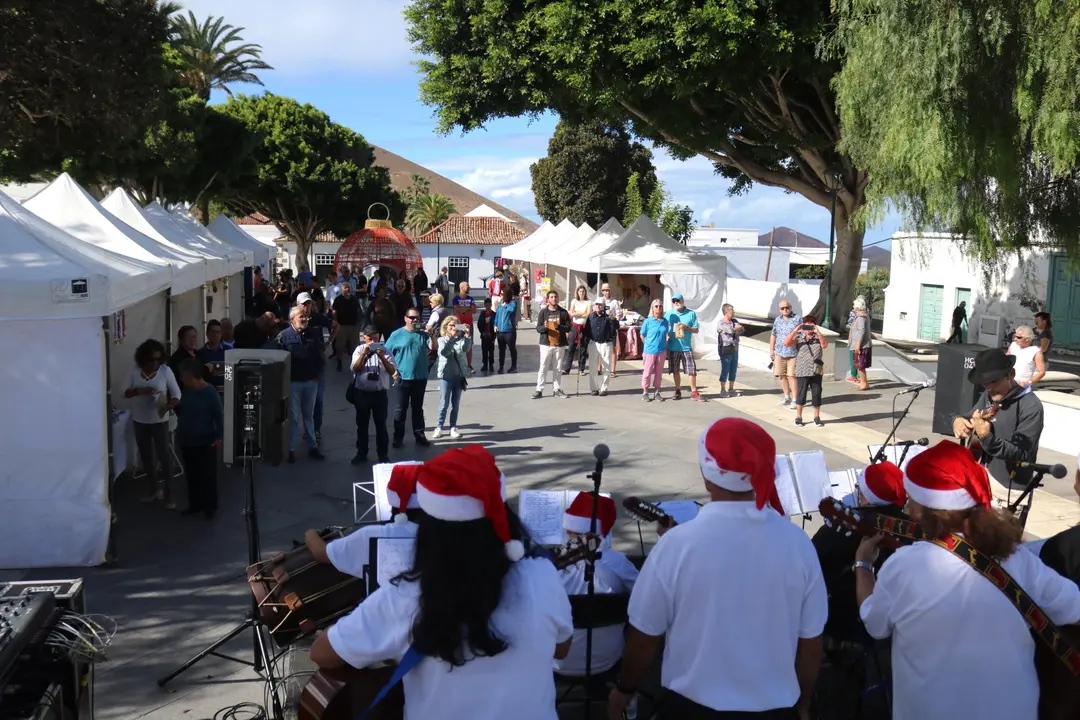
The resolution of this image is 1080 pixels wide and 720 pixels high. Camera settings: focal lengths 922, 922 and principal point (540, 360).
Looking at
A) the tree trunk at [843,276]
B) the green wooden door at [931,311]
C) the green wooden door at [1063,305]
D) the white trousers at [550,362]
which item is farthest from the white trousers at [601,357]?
the green wooden door at [931,311]

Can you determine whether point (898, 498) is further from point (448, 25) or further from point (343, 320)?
point (448, 25)

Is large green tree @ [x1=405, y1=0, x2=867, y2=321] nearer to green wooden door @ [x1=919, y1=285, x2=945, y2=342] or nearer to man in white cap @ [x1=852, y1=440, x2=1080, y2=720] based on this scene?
green wooden door @ [x1=919, y1=285, x2=945, y2=342]

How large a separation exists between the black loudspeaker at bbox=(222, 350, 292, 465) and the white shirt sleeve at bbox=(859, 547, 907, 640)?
431 centimetres

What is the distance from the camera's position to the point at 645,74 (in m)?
17.3

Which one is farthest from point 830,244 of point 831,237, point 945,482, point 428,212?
point 428,212

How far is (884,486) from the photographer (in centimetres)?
488

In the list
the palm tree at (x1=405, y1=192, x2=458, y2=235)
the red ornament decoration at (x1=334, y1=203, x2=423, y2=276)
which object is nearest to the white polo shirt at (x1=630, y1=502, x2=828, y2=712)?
the red ornament decoration at (x1=334, y1=203, x2=423, y2=276)

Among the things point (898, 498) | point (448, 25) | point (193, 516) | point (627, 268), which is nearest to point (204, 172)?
point (448, 25)

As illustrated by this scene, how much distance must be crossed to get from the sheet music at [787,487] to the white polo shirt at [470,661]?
3.72 m

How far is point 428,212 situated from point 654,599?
86.8m

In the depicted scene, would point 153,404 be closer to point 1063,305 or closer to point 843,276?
point 843,276

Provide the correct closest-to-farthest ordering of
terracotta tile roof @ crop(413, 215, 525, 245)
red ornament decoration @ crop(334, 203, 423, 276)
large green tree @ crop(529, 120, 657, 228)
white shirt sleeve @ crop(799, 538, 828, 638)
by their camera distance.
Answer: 1. white shirt sleeve @ crop(799, 538, 828, 638)
2. red ornament decoration @ crop(334, 203, 423, 276)
3. large green tree @ crop(529, 120, 657, 228)
4. terracotta tile roof @ crop(413, 215, 525, 245)

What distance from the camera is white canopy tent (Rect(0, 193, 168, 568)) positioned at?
6660mm

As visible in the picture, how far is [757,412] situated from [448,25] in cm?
1100
